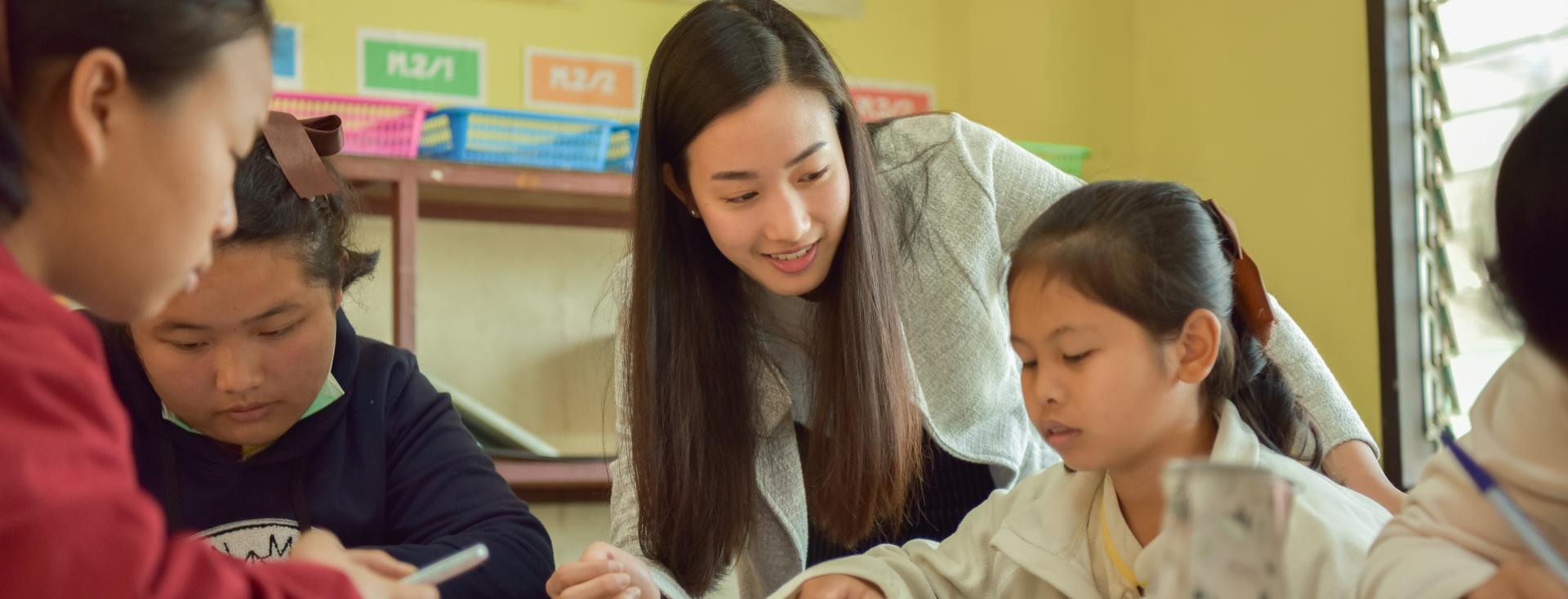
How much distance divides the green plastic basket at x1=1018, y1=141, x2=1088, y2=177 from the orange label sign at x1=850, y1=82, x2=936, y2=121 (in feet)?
1.37

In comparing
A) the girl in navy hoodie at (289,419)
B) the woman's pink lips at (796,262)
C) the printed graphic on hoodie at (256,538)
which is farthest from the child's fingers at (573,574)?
the woman's pink lips at (796,262)

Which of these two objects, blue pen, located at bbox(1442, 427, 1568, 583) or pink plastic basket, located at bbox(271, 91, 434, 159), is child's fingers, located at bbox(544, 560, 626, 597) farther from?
pink plastic basket, located at bbox(271, 91, 434, 159)

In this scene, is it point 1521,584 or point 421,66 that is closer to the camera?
point 1521,584

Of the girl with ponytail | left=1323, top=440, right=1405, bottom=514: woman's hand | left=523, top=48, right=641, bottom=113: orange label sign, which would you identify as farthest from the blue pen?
left=523, top=48, right=641, bottom=113: orange label sign

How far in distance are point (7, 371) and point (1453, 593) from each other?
751 mm

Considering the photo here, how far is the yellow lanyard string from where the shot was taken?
111 centimetres

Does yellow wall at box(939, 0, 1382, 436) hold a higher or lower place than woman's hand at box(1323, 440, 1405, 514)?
higher

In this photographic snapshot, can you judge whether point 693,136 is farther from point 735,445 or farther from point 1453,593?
point 1453,593

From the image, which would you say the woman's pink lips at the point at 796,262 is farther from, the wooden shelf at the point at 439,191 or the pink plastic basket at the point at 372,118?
the pink plastic basket at the point at 372,118

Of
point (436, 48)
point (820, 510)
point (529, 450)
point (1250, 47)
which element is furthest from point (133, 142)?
point (1250, 47)

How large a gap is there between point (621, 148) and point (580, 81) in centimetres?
42

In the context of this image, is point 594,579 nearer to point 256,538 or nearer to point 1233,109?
point 256,538

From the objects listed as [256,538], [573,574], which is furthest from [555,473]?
[573,574]

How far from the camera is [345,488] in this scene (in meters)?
1.27
